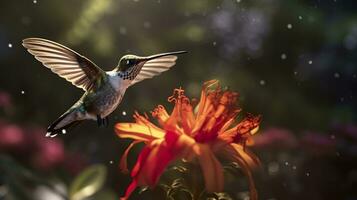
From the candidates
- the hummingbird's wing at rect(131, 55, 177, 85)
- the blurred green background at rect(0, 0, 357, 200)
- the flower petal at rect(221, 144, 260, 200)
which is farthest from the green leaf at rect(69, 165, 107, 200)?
the flower petal at rect(221, 144, 260, 200)

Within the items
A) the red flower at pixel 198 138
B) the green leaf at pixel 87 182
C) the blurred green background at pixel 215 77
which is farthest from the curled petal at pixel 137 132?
the blurred green background at pixel 215 77

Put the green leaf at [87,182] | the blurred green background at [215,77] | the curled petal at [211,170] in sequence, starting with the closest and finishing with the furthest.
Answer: the curled petal at [211,170] → the green leaf at [87,182] → the blurred green background at [215,77]

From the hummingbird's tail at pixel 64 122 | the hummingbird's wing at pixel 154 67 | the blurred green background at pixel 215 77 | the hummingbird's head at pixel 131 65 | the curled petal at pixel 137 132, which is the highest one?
the hummingbird's head at pixel 131 65

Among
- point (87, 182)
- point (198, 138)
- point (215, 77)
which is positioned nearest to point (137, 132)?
point (198, 138)

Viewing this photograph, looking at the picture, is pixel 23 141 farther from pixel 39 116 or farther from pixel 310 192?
pixel 310 192

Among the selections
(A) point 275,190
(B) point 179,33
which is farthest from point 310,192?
(B) point 179,33

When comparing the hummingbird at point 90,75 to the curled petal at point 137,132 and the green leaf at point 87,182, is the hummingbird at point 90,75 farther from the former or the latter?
the green leaf at point 87,182
